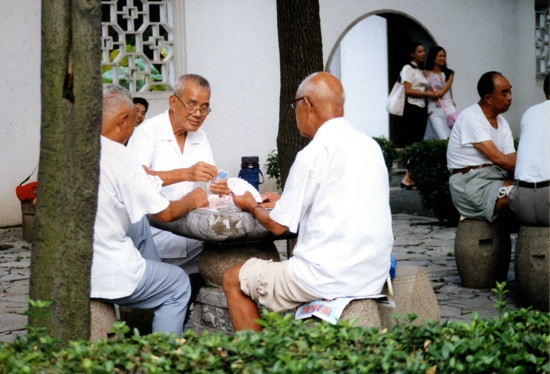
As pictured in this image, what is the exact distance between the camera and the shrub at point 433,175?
1077cm

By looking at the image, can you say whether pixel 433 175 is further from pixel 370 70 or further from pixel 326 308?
pixel 326 308

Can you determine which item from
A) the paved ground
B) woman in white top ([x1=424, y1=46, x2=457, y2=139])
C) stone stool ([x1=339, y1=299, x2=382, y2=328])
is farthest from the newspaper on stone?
woman in white top ([x1=424, y1=46, x2=457, y2=139])

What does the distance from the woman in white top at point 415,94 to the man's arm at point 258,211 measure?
833cm

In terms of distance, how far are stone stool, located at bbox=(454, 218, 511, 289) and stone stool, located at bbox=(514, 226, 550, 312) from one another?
0.68m

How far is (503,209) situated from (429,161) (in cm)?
395

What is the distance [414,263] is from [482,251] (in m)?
1.50

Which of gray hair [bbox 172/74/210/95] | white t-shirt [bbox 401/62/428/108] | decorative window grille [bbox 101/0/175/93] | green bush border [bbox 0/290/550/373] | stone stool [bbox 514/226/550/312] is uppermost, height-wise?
decorative window grille [bbox 101/0/175/93]

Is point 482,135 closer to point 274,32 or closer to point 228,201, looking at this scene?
point 228,201

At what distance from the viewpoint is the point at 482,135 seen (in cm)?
709

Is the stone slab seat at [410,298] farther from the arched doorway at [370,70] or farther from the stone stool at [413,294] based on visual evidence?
the arched doorway at [370,70]

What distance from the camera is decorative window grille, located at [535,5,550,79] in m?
16.4

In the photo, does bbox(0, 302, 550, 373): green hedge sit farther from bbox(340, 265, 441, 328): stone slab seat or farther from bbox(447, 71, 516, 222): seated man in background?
→ bbox(447, 71, 516, 222): seated man in background

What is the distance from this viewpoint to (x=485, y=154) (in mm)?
7113

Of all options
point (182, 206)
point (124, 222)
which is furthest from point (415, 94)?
point (124, 222)
